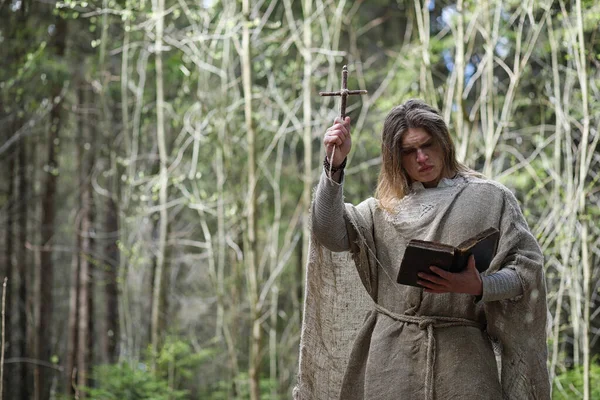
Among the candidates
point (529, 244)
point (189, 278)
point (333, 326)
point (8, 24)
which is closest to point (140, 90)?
point (8, 24)

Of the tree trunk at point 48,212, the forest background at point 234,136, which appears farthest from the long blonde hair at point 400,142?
the tree trunk at point 48,212

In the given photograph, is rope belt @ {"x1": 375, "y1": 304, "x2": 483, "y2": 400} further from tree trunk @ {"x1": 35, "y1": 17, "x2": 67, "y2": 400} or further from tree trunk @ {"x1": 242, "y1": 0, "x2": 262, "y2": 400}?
tree trunk @ {"x1": 35, "y1": 17, "x2": 67, "y2": 400}

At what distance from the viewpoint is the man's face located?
3.01 meters

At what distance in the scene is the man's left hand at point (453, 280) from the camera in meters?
2.60

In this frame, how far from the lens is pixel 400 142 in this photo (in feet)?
9.99

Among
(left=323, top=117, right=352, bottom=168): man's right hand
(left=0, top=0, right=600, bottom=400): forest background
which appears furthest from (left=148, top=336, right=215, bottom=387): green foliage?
(left=323, top=117, right=352, bottom=168): man's right hand

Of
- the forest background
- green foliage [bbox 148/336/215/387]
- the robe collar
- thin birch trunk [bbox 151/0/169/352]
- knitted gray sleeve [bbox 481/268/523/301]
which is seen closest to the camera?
knitted gray sleeve [bbox 481/268/523/301]

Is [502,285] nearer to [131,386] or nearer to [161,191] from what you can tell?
[131,386]

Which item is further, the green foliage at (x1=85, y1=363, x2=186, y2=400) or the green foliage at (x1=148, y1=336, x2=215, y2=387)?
the green foliage at (x1=148, y1=336, x2=215, y2=387)

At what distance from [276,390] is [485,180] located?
860 cm

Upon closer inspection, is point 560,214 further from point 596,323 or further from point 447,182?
point 596,323

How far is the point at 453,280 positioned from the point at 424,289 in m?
0.19

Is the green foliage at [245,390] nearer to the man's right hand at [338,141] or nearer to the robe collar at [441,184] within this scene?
the robe collar at [441,184]

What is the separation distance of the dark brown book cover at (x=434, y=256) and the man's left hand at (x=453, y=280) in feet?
0.05
